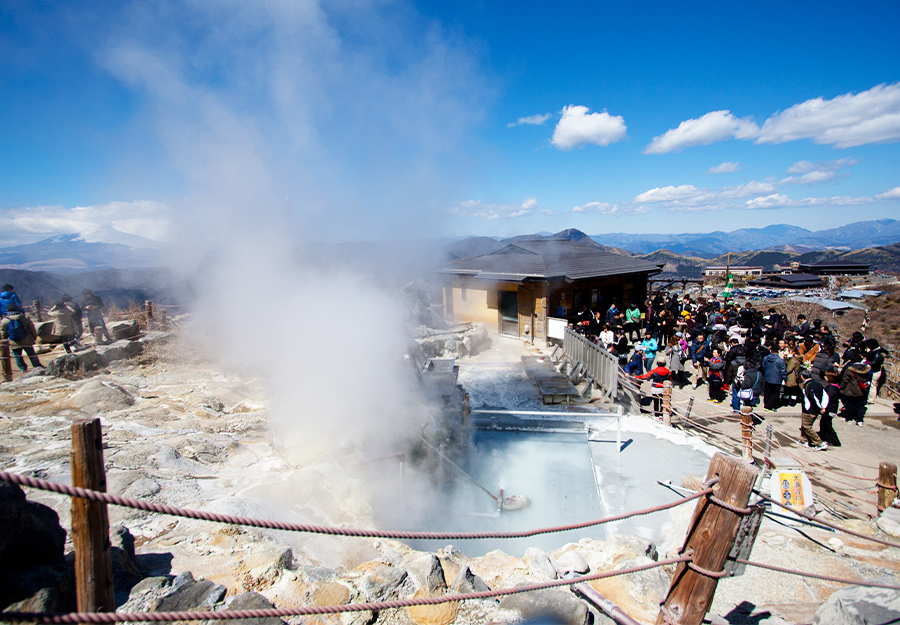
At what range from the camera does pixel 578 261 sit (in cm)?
1678

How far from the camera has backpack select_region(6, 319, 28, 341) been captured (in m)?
8.11

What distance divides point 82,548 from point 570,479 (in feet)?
19.8

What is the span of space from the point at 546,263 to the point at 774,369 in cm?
812

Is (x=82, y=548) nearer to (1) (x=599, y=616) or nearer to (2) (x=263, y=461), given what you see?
(1) (x=599, y=616)

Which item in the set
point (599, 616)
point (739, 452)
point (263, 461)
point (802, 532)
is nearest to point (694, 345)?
point (739, 452)

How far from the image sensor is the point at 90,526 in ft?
5.57

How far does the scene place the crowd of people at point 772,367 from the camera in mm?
7223

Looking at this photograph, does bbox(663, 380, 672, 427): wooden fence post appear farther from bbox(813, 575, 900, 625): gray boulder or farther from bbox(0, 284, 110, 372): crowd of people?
bbox(0, 284, 110, 372): crowd of people

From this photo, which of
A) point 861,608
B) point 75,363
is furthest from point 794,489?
point 75,363

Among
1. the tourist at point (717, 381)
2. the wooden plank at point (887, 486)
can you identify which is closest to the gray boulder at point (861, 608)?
the wooden plank at point (887, 486)

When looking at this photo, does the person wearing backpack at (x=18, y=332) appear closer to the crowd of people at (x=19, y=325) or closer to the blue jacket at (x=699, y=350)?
the crowd of people at (x=19, y=325)

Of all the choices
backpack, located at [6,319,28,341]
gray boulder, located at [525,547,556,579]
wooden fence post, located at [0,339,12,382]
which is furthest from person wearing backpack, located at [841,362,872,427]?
backpack, located at [6,319,28,341]

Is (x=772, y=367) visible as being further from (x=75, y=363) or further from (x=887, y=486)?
(x=75, y=363)

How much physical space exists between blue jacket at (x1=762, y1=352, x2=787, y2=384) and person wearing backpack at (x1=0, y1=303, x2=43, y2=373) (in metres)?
14.9
